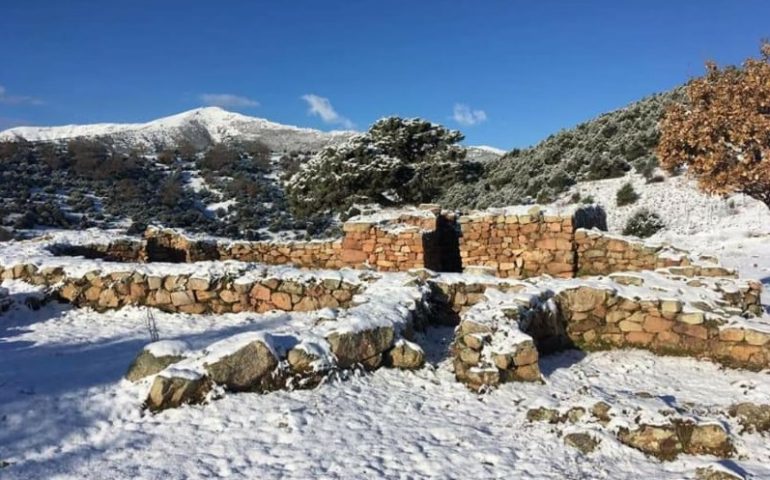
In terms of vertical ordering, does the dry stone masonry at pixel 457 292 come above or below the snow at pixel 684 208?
below

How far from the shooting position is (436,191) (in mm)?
26078

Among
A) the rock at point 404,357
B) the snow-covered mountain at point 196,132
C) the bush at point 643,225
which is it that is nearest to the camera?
the rock at point 404,357

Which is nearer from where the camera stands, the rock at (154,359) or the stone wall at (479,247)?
the rock at (154,359)

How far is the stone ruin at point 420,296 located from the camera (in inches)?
222

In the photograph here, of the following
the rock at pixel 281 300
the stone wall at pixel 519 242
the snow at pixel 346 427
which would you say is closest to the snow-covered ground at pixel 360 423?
the snow at pixel 346 427

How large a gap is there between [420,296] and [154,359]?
150 inches

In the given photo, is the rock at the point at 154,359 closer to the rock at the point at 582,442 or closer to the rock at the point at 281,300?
the rock at the point at 281,300

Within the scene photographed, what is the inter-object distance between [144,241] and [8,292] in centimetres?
511

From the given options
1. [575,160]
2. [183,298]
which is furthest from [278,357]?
[575,160]

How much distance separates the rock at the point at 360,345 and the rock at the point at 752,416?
348cm

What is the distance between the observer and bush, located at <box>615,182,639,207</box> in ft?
79.4

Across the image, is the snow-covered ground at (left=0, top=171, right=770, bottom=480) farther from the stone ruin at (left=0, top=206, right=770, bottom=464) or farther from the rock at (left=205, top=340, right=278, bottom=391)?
the stone ruin at (left=0, top=206, right=770, bottom=464)

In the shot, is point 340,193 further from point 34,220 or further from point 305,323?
point 305,323

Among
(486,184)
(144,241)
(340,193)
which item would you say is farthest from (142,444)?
(486,184)
